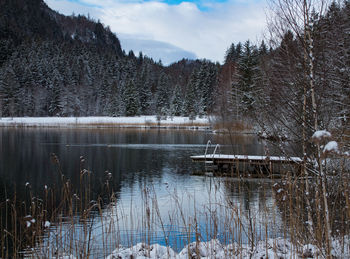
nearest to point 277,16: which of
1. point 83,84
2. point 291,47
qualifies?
point 291,47

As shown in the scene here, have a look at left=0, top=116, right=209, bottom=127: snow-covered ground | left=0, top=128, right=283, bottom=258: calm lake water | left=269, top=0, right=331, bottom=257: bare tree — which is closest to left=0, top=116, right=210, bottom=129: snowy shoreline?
left=0, top=116, right=209, bottom=127: snow-covered ground

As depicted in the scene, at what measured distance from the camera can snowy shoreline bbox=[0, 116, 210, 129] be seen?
155ft

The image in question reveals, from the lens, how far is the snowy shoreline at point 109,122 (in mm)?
47375

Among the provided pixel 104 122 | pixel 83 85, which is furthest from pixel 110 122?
pixel 83 85

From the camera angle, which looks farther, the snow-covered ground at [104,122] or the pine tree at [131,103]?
the pine tree at [131,103]

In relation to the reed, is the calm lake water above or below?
below

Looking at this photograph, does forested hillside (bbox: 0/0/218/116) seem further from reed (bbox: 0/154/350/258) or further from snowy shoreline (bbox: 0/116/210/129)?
reed (bbox: 0/154/350/258)

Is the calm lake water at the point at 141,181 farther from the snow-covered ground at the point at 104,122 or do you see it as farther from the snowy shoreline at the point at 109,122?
the snow-covered ground at the point at 104,122

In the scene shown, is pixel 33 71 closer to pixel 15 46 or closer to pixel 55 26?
pixel 15 46

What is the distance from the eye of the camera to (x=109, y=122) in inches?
1895

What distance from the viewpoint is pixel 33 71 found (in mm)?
67562

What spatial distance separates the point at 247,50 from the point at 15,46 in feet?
225

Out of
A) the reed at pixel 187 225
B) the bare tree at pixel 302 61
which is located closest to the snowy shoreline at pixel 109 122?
the reed at pixel 187 225

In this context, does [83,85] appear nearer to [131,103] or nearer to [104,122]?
[131,103]
